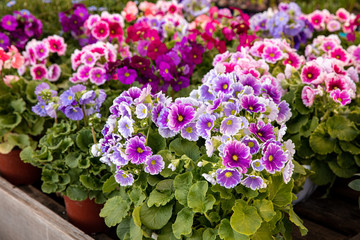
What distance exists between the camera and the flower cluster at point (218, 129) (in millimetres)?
1251

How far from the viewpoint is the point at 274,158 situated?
49.9 inches

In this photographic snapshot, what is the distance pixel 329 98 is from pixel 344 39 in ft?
3.01

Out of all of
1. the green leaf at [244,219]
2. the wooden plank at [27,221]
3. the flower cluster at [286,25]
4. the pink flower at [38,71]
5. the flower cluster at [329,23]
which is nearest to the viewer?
the green leaf at [244,219]

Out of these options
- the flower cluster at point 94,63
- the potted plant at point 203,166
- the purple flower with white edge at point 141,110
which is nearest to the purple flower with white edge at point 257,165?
the potted plant at point 203,166

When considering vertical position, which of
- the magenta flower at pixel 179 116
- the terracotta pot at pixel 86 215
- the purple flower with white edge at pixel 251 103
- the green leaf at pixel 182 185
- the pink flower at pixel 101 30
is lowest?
the terracotta pot at pixel 86 215

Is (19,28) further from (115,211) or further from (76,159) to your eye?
(115,211)

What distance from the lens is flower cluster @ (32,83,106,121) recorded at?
171 cm

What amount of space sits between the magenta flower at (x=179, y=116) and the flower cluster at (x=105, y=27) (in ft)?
3.86

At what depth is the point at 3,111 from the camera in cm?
208

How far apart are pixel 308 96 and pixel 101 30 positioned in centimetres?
119

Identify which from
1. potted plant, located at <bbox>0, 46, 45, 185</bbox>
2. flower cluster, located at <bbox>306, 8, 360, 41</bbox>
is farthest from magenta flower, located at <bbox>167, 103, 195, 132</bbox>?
flower cluster, located at <bbox>306, 8, 360, 41</bbox>

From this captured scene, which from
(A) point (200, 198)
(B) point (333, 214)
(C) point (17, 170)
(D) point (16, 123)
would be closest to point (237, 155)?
(A) point (200, 198)

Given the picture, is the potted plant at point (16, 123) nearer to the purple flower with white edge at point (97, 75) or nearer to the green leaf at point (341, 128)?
the purple flower with white edge at point (97, 75)

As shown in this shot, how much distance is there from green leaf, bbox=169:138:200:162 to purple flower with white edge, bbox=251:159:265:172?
0.80 ft
